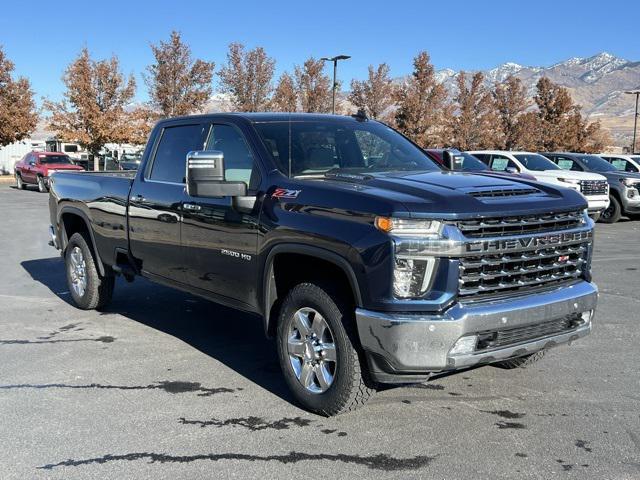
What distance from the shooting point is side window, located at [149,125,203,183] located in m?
5.57

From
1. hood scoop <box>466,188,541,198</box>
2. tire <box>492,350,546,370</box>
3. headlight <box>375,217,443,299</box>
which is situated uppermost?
hood scoop <box>466,188,541,198</box>

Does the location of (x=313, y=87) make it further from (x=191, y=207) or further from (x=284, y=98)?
(x=191, y=207)

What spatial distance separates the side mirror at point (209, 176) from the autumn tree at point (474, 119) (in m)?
36.1

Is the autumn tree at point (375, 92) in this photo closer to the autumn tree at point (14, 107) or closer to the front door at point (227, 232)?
the autumn tree at point (14, 107)

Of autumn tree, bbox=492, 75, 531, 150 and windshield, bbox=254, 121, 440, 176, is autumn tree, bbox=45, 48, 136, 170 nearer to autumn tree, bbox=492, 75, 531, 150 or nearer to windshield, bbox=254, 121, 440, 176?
autumn tree, bbox=492, 75, 531, 150

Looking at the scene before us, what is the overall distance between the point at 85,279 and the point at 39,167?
75.9 ft

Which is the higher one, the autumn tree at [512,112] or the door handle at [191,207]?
the autumn tree at [512,112]

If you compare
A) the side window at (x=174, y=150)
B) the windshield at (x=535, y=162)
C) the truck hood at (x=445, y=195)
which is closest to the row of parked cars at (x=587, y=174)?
the windshield at (x=535, y=162)

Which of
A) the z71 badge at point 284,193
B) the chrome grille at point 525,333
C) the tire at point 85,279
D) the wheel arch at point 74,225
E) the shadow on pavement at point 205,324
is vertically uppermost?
the z71 badge at point 284,193

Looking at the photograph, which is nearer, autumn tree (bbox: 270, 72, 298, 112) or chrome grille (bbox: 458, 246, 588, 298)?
chrome grille (bbox: 458, 246, 588, 298)

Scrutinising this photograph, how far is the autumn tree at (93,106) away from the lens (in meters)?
38.8

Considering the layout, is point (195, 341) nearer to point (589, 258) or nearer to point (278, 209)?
point (278, 209)

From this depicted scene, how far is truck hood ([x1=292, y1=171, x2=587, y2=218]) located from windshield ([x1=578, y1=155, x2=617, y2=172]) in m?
14.8

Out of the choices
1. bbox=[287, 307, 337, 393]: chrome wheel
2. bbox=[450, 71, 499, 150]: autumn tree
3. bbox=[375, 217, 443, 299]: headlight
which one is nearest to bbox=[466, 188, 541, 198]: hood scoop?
bbox=[375, 217, 443, 299]: headlight
